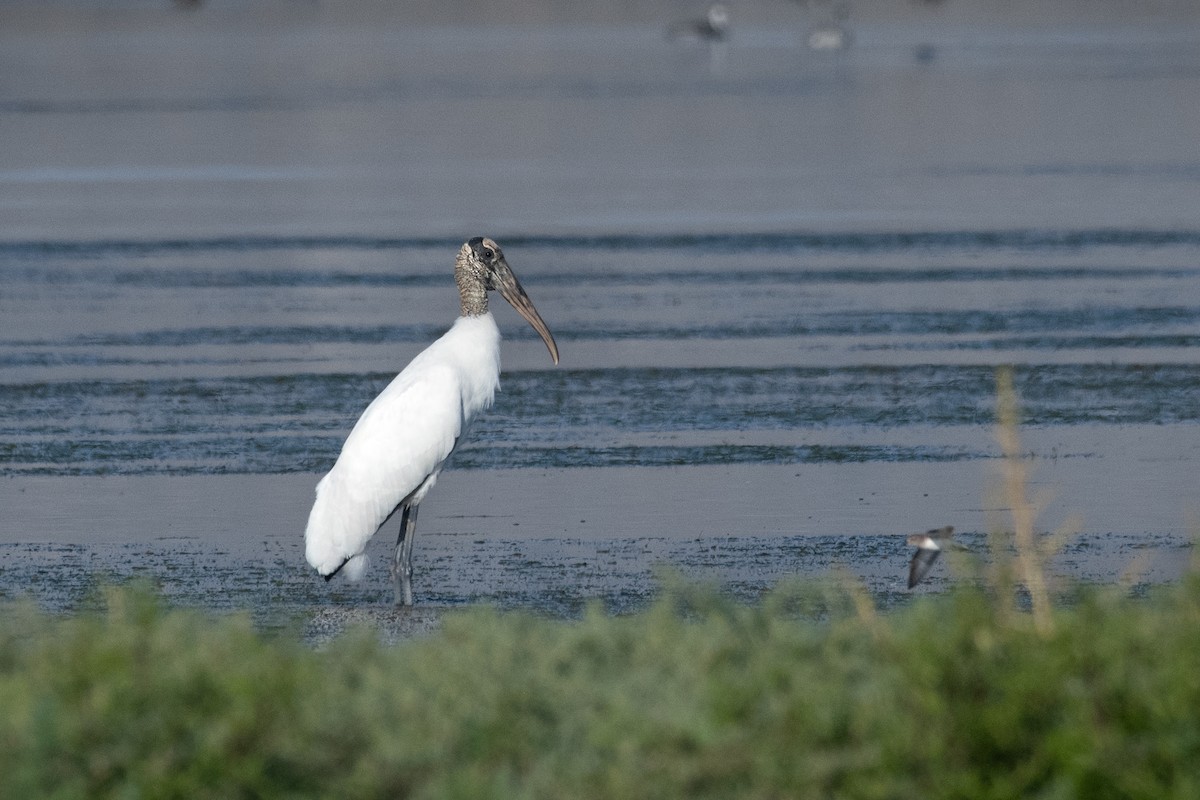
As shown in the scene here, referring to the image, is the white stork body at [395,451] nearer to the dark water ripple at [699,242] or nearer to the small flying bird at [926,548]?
the small flying bird at [926,548]

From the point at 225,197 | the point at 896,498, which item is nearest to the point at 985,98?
the point at 225,197

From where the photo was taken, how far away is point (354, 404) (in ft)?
39.0

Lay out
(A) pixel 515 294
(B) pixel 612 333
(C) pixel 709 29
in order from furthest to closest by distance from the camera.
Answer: (C) pixel 709 29
(B) pixel 612 333
(A) pixel 515 294

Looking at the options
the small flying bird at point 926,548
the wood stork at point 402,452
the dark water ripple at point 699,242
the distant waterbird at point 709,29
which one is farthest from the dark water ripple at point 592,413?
the distant waterbird at point 709,29

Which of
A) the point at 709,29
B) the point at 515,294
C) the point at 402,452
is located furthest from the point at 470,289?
the point at 709,29

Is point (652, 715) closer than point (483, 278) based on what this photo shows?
Yes

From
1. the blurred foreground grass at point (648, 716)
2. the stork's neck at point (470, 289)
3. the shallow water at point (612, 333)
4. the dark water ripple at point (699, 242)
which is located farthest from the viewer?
the dark water ripple at point (699, 242)

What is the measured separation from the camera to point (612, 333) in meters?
13.9

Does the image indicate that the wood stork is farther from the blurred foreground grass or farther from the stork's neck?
the blurred foreground grass

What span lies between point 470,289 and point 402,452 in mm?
1234

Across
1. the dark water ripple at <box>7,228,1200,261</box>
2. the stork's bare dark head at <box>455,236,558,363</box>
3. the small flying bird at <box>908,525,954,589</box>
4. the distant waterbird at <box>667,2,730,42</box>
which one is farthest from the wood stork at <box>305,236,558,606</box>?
the distant waterbird at <box>667,2,730,42</box>

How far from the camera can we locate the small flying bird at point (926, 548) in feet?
22.8

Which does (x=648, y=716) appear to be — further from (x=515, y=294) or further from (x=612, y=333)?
(x=612, y=333)

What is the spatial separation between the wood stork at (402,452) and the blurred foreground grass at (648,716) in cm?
297
